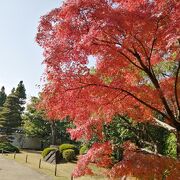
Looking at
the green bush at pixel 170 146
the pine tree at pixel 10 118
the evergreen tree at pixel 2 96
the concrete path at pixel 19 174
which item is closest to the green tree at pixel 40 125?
the pine tree at pixel 10 118

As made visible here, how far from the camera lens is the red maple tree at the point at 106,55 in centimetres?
798

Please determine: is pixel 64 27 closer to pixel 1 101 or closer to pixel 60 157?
pixel 60 157

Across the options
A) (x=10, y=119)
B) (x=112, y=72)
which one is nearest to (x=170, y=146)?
(x=112, y=72)

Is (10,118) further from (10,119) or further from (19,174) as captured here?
(19,174)

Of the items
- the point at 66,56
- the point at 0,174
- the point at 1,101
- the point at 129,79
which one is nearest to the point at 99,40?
the point at 66,56

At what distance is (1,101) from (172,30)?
79.8 metres

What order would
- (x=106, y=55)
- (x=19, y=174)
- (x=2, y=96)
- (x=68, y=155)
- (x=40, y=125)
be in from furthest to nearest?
1. (x=2, y=96)
2. (x=40, y=125)
3. (x=68, y=155)
4. (x=19, y=174)
5. (x=106, y=55)

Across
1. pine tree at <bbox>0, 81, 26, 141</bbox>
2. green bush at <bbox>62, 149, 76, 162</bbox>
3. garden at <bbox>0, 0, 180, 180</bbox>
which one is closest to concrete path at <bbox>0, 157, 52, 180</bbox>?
green bush at <bbox>62, 149, 76, 162</bbox>

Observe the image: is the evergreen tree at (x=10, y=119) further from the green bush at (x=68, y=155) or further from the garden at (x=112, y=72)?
the garden at (x=112, y=72)

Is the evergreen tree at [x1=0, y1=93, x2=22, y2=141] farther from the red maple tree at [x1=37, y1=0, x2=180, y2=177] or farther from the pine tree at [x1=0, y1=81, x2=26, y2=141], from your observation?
the red maple tree at [x1=37, y1=0, x2=180, y2=177]

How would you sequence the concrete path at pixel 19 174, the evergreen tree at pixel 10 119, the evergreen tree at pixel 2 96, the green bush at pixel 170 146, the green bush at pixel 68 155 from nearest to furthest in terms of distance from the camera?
the concrete path at pixel 19 174
the green bush at pixel 170 146
the green bush at pixel 68 155
the evergreen tree at pixel 10 119
the evergreen tree at pixel 2 96

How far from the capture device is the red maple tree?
798 cm

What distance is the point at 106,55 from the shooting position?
8.84 m

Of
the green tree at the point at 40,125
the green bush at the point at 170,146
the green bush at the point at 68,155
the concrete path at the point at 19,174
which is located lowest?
the concrete path at the point at 19,174
